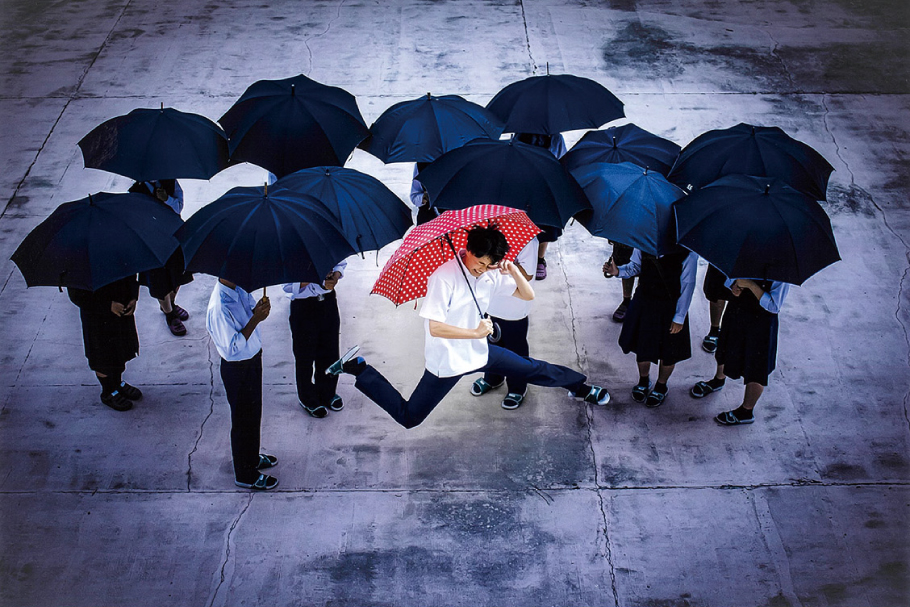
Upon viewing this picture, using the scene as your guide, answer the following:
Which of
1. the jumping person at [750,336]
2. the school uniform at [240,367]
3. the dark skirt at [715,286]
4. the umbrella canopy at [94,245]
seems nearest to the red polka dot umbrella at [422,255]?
the school uniform at [240,367]

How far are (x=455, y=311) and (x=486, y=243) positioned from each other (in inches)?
19.5

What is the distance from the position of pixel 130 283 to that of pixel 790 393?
15.8 ft

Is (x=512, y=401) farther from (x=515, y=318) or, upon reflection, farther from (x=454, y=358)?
(x=454, y=358)

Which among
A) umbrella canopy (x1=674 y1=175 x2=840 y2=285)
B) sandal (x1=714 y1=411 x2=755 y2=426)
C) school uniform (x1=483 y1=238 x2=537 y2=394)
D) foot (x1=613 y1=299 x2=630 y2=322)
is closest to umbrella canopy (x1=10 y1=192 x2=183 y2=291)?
school uniform (x1=483 y1=238 x2=537 y2=394)

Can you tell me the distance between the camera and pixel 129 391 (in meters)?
6.13

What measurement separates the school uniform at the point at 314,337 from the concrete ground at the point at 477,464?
228mm

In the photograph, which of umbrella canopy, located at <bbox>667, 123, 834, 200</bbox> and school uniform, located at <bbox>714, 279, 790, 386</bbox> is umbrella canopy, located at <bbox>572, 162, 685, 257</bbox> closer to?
umbrella canopy, located at <bbox>667, 123, 834, 200</bbox>

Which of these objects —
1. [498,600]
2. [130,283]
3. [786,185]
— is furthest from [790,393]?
[130,283]

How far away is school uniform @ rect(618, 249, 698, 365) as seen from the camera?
5.61m

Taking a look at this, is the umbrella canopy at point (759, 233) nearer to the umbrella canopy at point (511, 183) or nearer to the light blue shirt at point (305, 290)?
the umbrella canopy at point (511, 183)

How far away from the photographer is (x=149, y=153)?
6086 mm

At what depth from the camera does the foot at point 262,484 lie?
545 centimetres

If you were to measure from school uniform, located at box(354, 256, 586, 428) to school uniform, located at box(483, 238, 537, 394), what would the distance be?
0.41 ft

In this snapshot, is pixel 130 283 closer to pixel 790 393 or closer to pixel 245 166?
pixel 245 166
